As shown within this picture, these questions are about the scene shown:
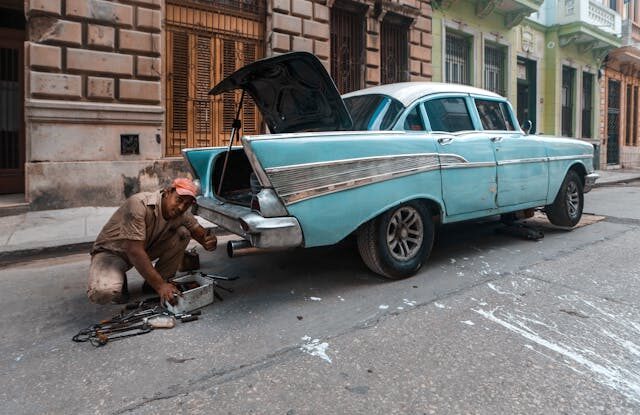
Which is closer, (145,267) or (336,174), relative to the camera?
(145,267)

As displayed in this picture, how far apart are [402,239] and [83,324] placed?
8.91 ft

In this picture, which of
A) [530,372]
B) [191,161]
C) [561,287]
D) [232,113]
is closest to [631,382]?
[530,372]

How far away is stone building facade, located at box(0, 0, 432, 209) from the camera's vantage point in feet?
25.3

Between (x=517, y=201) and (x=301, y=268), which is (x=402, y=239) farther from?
(x=517, y=201)

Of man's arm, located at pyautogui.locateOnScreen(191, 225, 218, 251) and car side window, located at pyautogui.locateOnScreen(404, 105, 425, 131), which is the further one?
car side window, located at pyautogui.locateOnScreen(404, 105, 425, 131)

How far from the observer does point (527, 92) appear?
1906cm

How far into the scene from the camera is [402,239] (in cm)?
419

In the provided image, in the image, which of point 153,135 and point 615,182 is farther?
point 615,182

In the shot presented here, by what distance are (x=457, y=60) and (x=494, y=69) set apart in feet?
7.82

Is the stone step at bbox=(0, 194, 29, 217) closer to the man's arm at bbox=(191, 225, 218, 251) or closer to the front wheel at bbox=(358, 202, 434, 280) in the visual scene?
the man's arm at bbox=(191, 225, 218, 251)

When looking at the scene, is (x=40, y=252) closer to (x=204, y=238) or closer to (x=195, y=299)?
(x=204, y=238)

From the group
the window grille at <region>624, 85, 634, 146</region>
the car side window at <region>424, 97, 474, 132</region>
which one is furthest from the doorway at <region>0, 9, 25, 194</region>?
the window grille at <region>624, 85, 634, 146</region>

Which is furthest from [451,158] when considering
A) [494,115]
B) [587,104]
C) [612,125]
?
[612,125]

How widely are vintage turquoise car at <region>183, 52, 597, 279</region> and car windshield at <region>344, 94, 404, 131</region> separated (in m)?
0.01
